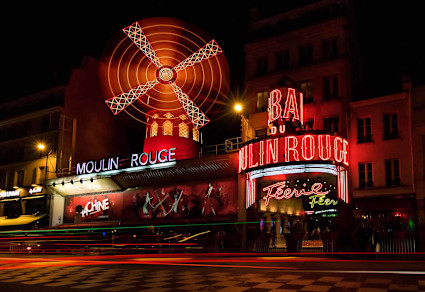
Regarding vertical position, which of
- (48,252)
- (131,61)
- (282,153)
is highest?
(131,61)

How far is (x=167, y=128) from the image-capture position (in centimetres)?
2719

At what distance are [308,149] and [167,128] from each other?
11.1 m

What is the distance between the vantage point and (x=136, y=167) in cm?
2598

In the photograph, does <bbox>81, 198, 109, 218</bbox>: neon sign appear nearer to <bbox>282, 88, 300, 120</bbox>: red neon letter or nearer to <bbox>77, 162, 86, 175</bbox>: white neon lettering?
<bbox>77, 162, 86, 175</bbox>: white neon lettering

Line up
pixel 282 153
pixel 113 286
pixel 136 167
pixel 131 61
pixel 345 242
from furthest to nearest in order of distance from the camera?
pixel 131 61
pixel 136 167
pixel 282 153
pixel 345 242
pixel 113 286

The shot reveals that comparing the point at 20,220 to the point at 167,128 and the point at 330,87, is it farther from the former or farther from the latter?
the point at 330,87

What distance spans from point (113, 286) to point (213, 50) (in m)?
21.0

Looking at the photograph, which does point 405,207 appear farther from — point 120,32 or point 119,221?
point 120,32

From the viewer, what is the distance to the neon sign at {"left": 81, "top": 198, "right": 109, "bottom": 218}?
28.8 metres

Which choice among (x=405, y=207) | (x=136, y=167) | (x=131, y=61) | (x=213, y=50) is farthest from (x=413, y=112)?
(x=131, y=61)

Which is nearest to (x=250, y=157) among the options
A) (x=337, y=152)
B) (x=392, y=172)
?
(x=337, y=152)

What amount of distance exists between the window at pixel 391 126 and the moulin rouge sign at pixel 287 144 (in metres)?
2.01

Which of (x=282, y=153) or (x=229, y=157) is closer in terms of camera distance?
(x=282, y=153)

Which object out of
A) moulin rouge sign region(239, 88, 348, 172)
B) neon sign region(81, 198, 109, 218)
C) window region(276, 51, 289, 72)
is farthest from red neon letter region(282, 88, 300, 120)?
neon sign region(81, 198, 109, 218)
